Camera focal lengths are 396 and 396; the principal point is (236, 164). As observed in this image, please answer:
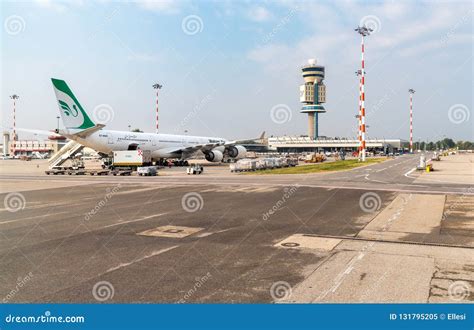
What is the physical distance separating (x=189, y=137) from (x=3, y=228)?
209 feet

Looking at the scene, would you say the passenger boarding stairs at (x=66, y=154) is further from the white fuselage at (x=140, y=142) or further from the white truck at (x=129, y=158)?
the white truck at (x=129, y=158)

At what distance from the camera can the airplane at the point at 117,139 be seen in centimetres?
5434

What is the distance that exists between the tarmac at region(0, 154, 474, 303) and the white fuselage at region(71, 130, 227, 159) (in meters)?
33.6

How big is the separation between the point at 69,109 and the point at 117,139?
8930 mm

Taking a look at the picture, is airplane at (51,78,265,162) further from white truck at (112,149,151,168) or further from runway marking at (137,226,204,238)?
runway marking at (137,226,204,238)

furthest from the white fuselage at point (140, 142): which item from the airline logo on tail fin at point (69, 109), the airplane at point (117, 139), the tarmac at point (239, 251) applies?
the tarmac at point (239, 251)

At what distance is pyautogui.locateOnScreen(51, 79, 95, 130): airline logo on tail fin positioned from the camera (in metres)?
53.9

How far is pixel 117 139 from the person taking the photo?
61.3 meters

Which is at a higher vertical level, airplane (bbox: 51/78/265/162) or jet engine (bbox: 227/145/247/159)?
airplane (bbox: 51/78/265/162)

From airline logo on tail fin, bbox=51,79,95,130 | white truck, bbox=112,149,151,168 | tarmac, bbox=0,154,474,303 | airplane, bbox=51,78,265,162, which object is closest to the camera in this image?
tarmac, bbox=0,154,474,303

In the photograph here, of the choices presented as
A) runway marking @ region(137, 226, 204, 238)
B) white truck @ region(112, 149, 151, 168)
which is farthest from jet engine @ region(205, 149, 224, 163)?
runway marking @ region(137, 226, 204, 238)

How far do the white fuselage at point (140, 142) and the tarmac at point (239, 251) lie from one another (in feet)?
110

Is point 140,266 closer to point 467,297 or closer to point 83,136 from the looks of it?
point 467,297

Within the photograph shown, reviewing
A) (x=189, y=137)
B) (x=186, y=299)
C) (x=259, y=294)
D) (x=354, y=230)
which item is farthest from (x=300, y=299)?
(x=189, y=137)
